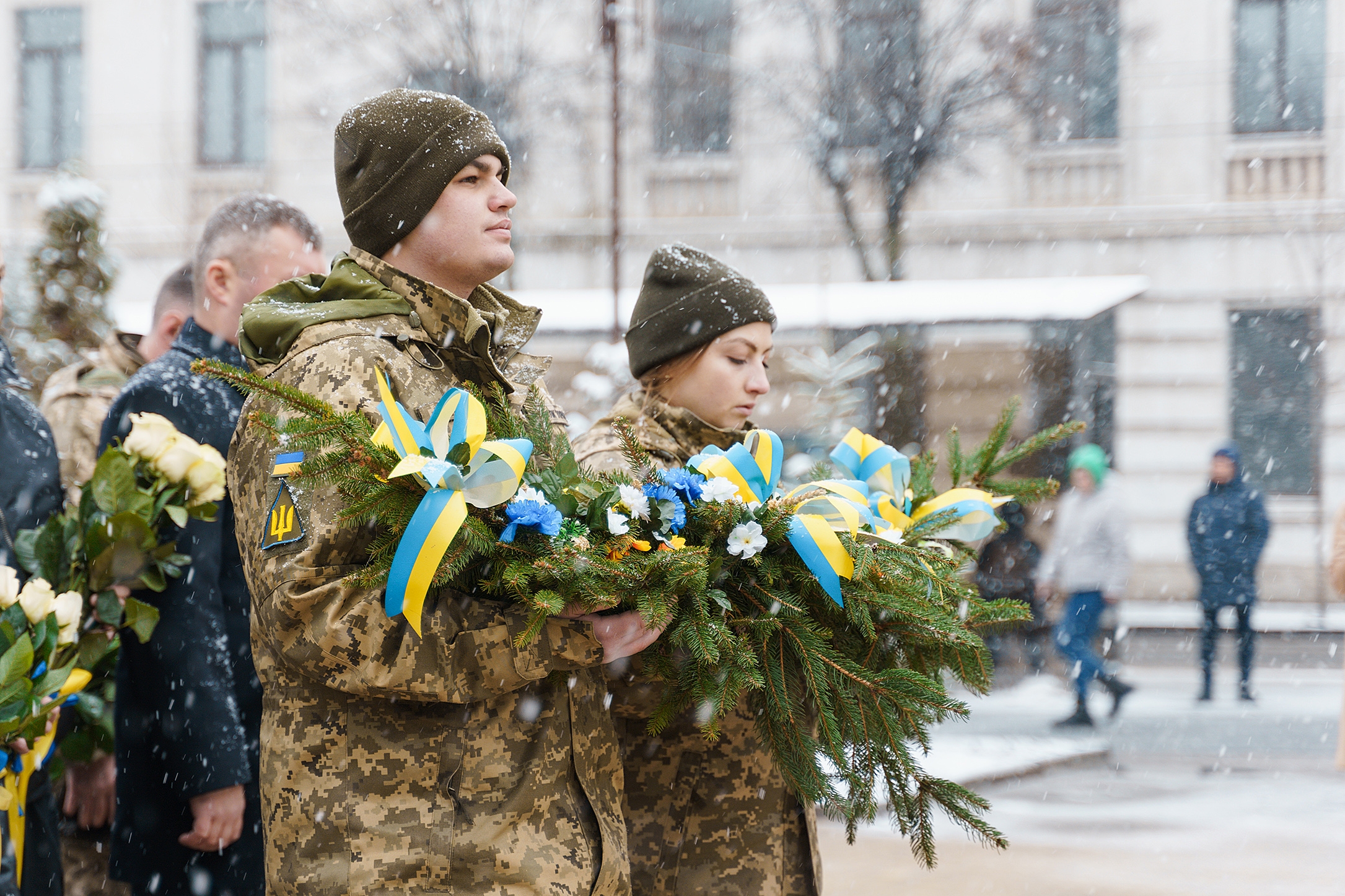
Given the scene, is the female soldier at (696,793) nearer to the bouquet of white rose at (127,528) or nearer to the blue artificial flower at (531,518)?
the blue artificial flower at (531,518)

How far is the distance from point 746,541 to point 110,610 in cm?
144

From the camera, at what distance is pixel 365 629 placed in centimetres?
170

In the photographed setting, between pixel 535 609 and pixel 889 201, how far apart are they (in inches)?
498

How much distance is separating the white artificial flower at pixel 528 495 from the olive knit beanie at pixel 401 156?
552 millimetres

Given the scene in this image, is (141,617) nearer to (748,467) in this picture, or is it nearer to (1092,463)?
(748,467)

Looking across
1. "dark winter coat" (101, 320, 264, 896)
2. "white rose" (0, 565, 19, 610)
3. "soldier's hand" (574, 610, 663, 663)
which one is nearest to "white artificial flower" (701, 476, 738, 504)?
"soldier's hand" (574, 610, 663, 663)

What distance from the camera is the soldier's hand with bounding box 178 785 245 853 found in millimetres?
2551

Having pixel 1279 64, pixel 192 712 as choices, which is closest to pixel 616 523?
pixel 192 712

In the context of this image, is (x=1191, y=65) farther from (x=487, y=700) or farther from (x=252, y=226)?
(x=487, y=700)

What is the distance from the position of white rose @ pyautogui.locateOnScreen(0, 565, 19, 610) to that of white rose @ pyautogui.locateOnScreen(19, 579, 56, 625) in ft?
0.05

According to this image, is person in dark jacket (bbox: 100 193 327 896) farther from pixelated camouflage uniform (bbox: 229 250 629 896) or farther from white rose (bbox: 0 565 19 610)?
pixelated camouflage uniform (bbox: 229 250 629 896)

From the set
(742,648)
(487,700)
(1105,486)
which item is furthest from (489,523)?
(1105,486)

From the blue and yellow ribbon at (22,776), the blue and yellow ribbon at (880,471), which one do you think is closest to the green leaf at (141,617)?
the blue and yellow ribbon at (22,776)

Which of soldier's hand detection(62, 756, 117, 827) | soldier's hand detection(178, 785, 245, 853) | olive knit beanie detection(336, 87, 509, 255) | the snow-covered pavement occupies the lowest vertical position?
the snow-covered pavement
